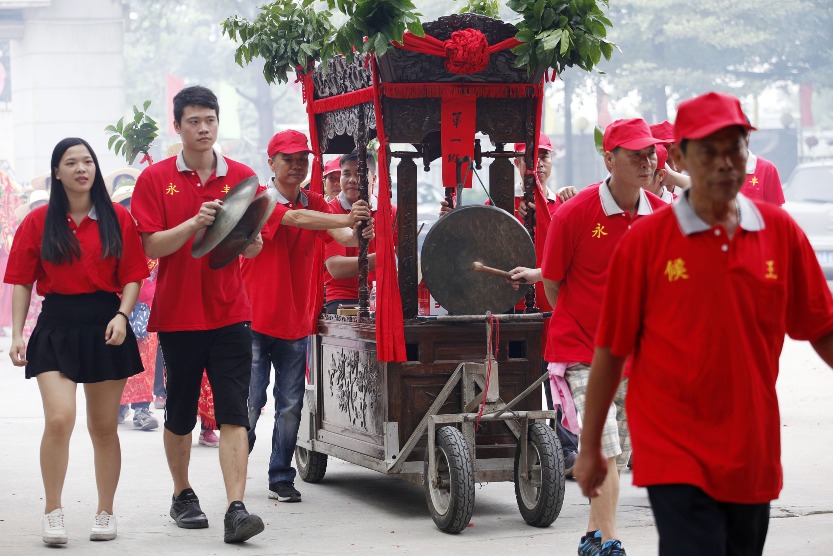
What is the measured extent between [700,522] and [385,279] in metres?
3.90

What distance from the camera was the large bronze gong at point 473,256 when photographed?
284 inches

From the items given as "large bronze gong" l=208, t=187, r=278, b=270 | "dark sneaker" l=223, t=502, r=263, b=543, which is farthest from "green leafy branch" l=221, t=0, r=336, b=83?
"dark sneaker" l=223, t=502, r=263, b=543

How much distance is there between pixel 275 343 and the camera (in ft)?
25.8

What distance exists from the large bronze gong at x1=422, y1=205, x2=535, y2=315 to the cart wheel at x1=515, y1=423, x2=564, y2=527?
2.33 feet

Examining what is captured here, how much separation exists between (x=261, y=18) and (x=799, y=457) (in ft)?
14.0

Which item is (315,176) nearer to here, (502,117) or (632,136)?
(502,117)

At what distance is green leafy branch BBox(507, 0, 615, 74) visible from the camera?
715cm

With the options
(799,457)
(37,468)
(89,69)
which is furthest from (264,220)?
(89,69)

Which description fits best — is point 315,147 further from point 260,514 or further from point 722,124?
point 722,124

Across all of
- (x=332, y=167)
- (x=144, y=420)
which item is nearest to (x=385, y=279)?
(x=332, y=167)

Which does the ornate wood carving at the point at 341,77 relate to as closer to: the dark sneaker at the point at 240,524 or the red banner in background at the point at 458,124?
the red banner in background at the point at 458,124

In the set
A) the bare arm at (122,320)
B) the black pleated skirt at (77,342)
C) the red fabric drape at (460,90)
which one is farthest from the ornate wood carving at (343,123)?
the black pleated skirt at (77,342)

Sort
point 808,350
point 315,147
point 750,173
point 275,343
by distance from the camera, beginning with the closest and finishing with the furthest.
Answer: point 275,343, point 315,147, point 750,173, point 808,350

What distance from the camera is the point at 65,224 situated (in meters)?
6.59
